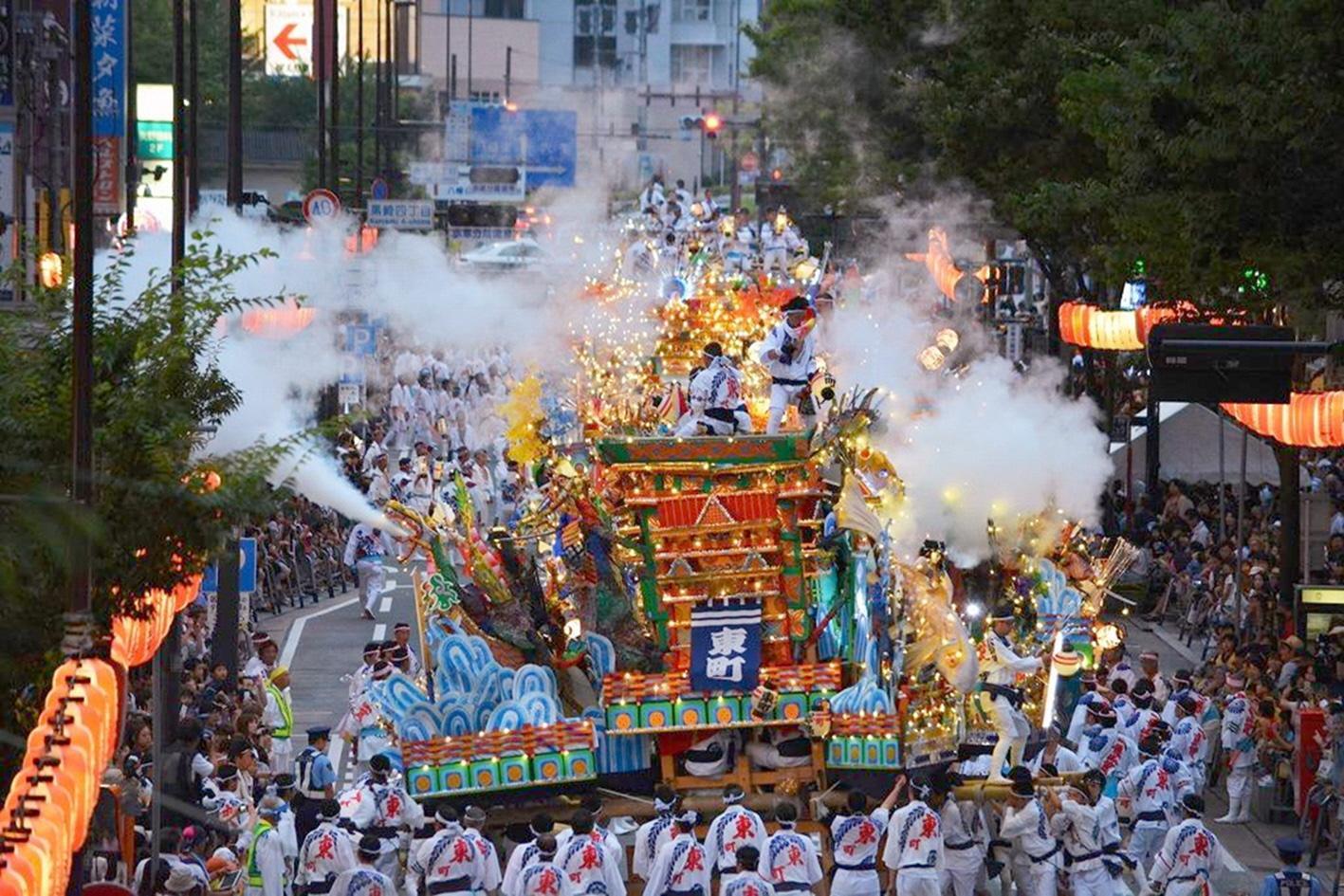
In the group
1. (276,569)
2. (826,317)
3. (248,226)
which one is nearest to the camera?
(826,317)

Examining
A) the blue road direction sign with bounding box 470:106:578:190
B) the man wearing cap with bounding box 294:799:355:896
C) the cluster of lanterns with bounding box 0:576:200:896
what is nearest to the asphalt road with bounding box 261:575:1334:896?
the man wearing cap with bounding box 294:799:355:896

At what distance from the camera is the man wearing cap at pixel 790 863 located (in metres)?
16.3

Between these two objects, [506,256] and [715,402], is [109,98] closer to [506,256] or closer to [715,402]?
[715,402]

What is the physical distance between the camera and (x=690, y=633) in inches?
695

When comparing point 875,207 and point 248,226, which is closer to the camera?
point 248,226

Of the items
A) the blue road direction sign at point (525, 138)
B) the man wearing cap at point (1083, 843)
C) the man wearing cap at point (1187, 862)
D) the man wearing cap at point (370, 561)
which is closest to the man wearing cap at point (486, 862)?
the man wearing cap at point (1083, 843)

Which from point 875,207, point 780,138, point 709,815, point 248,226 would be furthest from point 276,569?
point 780,138

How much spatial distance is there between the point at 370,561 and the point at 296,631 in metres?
1.57

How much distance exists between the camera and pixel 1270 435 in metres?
23.8

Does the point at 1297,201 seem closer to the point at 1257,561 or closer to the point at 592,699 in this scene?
the point at 592,699

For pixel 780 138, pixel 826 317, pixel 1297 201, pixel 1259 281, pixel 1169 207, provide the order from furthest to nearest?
1. pixel 780 138
2. pixel 826 317
3. pixel 1259 281
4. pixel 1169 207
5. pixel 1297 201

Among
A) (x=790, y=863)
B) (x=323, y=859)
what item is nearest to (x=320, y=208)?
(x=323, y=859)

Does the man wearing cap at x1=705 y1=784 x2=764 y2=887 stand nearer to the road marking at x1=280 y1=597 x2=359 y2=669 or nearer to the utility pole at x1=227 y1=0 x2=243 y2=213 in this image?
the road marking at x1=280 y1=597 x2=359 y2=669

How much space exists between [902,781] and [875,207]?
4290 centimetres
